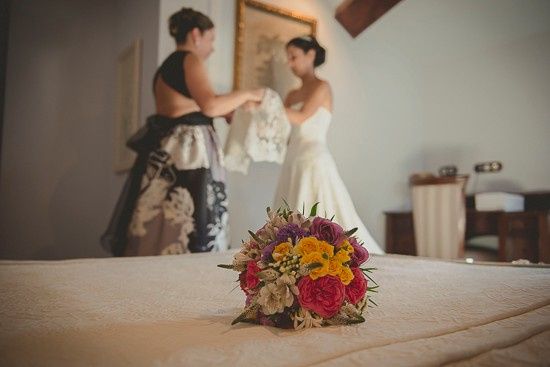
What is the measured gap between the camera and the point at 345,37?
4.02 m

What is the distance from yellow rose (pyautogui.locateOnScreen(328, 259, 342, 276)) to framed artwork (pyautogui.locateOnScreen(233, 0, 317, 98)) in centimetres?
272

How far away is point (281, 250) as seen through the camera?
706mm

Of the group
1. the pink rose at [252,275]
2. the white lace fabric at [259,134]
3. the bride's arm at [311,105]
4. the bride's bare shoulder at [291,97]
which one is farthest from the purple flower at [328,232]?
the bride's bare shoulder at [291,97]

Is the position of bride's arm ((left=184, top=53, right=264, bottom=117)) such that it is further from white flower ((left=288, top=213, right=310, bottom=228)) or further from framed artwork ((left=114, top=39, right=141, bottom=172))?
white flower ((left=288, top=213, right=310, bottom=228))

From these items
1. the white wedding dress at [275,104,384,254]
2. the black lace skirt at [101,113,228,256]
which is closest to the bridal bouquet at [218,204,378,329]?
the black lace skirt at [101,113,228,256]

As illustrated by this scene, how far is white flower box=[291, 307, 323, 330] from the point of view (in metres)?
0.66

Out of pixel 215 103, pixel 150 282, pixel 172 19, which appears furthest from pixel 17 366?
pixel 172 19

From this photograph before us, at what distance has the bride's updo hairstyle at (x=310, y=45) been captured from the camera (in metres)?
3.43

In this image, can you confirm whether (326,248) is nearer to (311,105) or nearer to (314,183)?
(314,183)

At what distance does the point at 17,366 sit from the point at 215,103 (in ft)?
6.92

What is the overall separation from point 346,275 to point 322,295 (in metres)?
0.05

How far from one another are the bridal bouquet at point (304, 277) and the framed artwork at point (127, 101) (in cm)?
266

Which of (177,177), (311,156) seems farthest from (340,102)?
(177,177)

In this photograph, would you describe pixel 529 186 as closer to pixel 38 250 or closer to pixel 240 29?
pixel 240 29
